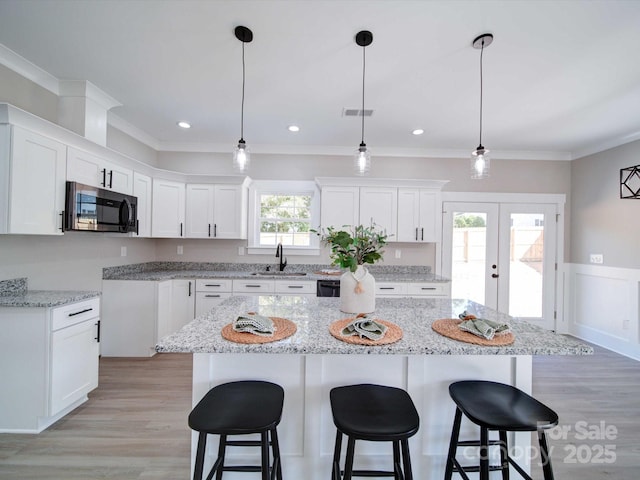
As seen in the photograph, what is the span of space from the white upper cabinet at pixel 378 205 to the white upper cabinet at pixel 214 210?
171 cm

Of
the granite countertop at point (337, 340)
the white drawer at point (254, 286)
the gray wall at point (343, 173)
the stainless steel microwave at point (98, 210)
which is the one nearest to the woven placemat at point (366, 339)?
the granite countertop at point (337, 340)

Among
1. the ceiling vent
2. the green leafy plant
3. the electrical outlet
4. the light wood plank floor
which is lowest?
the light wood plank floor

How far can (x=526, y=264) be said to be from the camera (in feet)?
13.5

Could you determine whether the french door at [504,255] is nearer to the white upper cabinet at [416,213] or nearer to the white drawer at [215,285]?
the white upper cabinet at [416,213]

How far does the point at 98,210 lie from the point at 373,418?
9.42ft

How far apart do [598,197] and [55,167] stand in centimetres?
616

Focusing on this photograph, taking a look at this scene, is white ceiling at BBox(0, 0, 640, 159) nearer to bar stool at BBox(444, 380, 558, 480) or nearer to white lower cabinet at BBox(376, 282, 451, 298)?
white lower cabinet at BBox(376, 282, 451, 298)

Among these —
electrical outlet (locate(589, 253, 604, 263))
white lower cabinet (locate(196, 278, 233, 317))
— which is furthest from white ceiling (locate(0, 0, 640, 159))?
white lower cabinet (locate(196, 278, 233, 317))

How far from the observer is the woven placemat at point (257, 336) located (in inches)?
48.9

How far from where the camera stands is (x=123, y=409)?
2217 mm

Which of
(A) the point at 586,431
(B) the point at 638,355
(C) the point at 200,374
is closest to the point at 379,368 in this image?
(C) the point at 200,374

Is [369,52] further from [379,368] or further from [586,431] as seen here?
[586,431]

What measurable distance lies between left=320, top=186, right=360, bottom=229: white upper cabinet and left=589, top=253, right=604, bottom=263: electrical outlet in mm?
3326

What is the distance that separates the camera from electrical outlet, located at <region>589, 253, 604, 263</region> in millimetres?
3723
